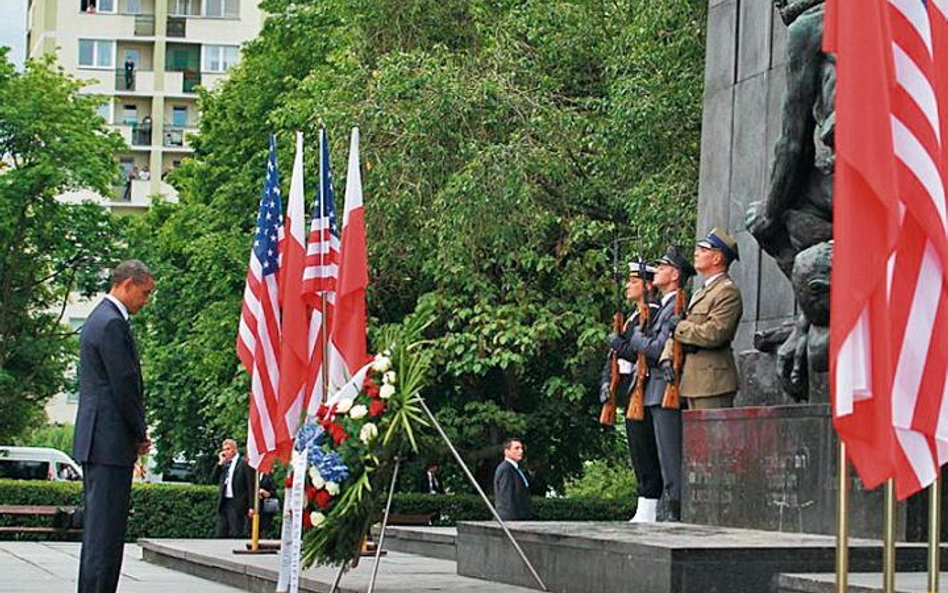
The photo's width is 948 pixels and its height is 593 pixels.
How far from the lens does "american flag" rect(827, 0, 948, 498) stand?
6766 mm

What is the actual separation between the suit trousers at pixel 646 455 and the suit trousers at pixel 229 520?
599 inches

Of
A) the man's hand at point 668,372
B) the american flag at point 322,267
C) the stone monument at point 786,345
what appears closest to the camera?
the stone monument at point 786,345

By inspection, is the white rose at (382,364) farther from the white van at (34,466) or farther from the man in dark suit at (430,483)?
the white van at (34,466)

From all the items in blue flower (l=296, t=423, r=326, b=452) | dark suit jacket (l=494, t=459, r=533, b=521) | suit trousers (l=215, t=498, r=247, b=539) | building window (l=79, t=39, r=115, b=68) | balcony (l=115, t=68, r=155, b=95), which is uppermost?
building window (l=79, t=39, r=115, b=68)

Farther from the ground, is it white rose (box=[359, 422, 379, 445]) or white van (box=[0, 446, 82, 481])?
white rose (box=[359, 422, 379, 445])

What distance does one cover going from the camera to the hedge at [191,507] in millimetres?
32000

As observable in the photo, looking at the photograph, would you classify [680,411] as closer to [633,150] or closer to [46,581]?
[46,581]

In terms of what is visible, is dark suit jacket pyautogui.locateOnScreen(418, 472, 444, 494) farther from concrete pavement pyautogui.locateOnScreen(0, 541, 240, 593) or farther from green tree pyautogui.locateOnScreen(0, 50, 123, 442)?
concrete pavement pyautogui.locateOnScreen(0, 541, 240, 593)

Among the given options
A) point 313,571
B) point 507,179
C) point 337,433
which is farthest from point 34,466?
point 337,433

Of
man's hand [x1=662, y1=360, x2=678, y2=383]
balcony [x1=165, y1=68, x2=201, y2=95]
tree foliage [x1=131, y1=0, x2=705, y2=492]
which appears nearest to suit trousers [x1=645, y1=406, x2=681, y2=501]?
man's hand [x1=662, y1=360, x2=678, y2=383]

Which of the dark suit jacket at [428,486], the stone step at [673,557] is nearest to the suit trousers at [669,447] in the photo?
the stone step at [673,557]

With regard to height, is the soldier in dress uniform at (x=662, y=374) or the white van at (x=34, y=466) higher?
the soldier in dress uniform at (x=662, y=374)

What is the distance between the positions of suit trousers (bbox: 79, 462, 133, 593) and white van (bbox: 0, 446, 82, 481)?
38.1 m

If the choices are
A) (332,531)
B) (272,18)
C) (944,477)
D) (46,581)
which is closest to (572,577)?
(332,531)
